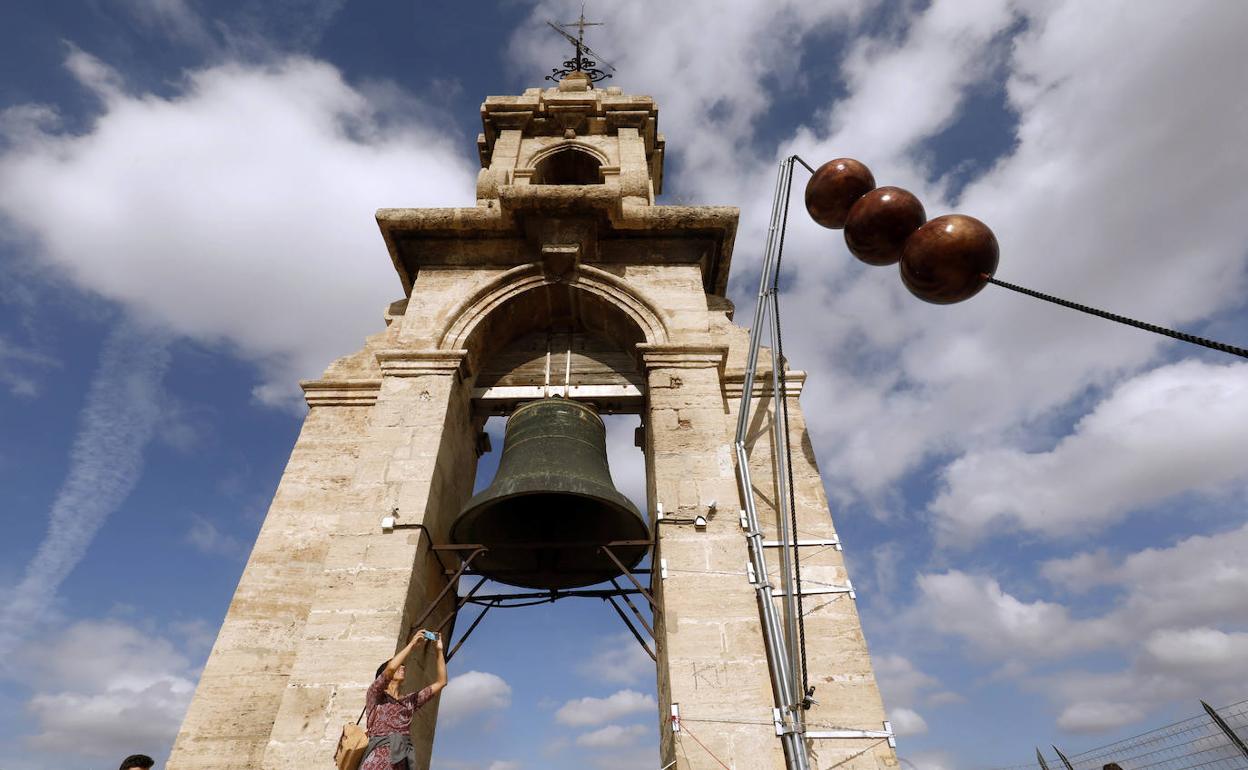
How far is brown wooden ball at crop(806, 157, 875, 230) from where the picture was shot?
4.41m

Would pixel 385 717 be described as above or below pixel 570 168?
below

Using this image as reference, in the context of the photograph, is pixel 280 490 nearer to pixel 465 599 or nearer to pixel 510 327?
pixel 465 599

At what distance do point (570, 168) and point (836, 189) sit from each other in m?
6.82

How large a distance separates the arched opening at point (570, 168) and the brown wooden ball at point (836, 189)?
5.90m

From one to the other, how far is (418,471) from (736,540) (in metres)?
2.80

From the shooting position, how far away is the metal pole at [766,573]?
14.5ft

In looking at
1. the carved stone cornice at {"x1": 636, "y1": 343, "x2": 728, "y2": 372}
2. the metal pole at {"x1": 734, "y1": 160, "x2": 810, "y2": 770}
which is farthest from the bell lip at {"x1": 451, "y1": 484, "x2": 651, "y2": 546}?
the carved stone cornice at {"x1": 636, "y1": 343, "x2": 728, "y2": 372}

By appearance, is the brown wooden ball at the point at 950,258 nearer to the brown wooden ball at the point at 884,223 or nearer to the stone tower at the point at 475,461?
the brown wooden ball at the point at 884,223

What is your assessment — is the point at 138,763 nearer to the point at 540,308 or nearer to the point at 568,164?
the point at 540,308

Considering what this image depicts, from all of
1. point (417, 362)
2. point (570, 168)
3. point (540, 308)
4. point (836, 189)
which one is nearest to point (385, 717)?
point (417, 362)

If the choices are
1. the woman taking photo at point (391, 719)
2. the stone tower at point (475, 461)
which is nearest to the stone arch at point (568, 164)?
the stone tower at point (475, 461)

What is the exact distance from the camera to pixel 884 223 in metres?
3.85

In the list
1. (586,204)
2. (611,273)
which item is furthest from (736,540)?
(586,204)

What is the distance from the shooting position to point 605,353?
782 cm
